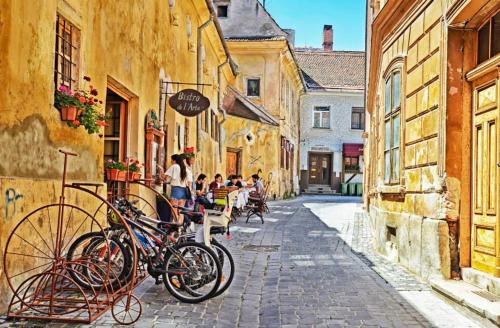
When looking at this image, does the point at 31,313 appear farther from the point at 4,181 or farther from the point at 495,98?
the point at 495,98

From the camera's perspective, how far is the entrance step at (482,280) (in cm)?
617

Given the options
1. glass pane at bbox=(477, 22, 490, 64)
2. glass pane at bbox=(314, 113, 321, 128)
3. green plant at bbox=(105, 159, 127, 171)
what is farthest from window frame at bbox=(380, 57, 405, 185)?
glass pane at bbox=(314, 113, 321, 128)

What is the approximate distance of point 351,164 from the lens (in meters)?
43.1

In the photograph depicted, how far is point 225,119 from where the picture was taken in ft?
78.4

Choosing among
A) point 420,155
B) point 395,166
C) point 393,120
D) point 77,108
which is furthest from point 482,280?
point 77,108

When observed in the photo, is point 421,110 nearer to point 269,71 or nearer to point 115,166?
point 115,166

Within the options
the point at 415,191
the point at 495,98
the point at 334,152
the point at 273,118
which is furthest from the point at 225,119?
the point at 334,152

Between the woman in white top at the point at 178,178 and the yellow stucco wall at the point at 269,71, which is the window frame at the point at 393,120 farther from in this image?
the yellow stucco wall at the point at 269,71

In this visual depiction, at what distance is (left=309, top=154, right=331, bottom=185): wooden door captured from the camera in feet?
142

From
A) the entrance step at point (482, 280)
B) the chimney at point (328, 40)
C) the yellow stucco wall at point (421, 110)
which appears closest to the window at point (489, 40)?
the yellow stucco wall at point (421, 110)

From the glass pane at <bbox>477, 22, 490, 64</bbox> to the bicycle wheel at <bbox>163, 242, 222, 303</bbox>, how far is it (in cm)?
403

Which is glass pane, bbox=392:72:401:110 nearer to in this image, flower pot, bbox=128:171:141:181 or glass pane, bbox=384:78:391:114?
glass pane, bbox=384:78:391:114

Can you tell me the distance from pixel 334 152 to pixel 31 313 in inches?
1525

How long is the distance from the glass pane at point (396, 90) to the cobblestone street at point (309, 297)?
2649 mm
